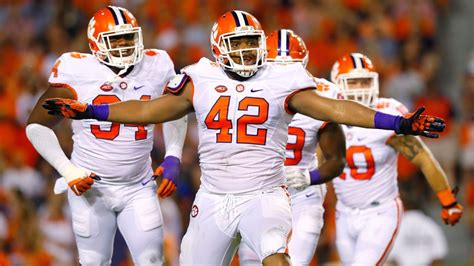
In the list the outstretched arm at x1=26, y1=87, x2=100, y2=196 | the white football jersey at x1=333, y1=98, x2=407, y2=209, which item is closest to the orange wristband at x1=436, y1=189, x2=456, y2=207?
the white football jersey at x1=333, y1=98, x2=407, y2=209

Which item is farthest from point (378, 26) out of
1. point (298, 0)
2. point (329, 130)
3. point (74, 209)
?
point (74, 209)

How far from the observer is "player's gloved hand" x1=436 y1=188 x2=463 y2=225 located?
7.71 meters

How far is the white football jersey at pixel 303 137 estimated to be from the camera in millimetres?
7184

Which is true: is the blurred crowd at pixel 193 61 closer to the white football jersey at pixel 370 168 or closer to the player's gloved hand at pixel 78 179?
the white football jersey at pixel 370 168

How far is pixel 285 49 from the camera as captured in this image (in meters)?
7.31

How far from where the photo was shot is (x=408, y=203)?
34.0 ft

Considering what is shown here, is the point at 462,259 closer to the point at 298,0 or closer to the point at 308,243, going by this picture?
the point at 298,0

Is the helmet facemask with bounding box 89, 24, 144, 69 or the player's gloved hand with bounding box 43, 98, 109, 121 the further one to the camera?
the helmet facemask with bounding box 89, 24, 144, 69

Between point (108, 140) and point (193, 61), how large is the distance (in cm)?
567

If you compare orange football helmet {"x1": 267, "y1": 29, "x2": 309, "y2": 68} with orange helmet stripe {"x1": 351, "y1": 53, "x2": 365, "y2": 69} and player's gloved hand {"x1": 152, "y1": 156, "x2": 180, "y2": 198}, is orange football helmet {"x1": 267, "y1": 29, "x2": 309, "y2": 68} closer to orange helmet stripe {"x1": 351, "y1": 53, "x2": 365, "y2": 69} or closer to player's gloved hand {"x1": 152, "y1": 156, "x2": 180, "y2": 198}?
orange helmet stripe {"x1": 351, "y1": 53, "x2": 365, "y2": 69}

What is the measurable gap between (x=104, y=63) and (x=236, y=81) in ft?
3.69

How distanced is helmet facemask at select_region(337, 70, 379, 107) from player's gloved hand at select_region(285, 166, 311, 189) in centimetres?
97

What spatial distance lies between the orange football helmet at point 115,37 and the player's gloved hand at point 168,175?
68 centimetres

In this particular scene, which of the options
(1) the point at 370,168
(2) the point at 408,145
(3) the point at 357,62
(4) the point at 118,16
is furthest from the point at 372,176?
(4) the point at 118,16
